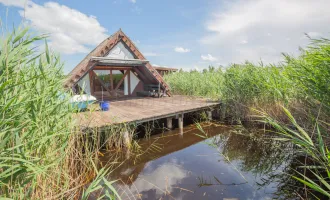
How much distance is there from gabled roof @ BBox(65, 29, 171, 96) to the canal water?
4.00 meters

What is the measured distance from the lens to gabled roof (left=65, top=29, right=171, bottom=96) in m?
7.87

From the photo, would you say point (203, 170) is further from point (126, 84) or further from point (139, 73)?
point (126, 84)

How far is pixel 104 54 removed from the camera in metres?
8.74

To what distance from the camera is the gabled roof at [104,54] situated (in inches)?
310

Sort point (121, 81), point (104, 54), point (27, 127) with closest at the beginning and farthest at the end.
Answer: point (27, 127) → point (104, 54) → point (121, 81)

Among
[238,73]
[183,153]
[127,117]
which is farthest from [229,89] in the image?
[127,117]

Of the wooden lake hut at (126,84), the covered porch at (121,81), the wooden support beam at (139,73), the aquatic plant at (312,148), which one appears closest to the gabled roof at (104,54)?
the wooden lake hut at (126,84)

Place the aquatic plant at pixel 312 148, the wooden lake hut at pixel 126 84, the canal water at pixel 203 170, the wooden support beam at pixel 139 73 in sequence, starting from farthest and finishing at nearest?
1. the wooden support beam at pixel 139 73
2. the wooden lake hut at pixel 126 84
3. the canal water at pixel 203 170
4. the aquatic plant at pixel 312 148

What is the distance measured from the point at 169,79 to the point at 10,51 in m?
12.9

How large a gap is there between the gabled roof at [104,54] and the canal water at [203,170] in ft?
13.1

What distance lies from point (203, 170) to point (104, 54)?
682 centimetres

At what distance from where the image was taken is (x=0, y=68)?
6.22ft

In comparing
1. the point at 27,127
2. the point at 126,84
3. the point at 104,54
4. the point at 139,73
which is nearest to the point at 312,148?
the point at 27,127

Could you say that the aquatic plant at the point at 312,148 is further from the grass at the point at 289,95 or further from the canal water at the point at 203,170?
the canal water at the point at 203,170
